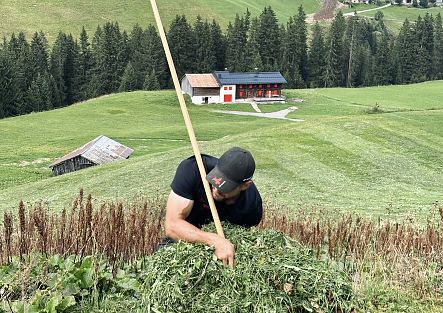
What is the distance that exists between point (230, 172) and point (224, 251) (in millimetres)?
676

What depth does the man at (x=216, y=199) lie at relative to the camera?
460cm

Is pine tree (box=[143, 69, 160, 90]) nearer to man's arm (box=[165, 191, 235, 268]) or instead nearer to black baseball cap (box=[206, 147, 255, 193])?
man's arm (box=[165, 191, 235, 268])

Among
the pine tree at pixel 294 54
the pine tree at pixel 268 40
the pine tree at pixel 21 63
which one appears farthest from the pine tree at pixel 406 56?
the pine tree at pixel 21 63

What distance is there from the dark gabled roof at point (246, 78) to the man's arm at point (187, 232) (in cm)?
7117

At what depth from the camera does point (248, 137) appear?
3203cm

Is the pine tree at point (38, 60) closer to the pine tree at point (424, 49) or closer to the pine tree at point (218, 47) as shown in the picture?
the pine tree at point (218, 47)

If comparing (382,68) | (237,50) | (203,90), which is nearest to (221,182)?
(203,90)

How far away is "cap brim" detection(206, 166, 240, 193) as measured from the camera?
461 centimetres

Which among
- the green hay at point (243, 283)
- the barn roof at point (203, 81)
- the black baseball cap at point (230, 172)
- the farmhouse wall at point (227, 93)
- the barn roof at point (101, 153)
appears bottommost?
the barn roof at point (101, 153)

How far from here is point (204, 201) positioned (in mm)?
5055

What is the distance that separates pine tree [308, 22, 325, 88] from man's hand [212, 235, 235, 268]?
9760 cm

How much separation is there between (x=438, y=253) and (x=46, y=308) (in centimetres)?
566

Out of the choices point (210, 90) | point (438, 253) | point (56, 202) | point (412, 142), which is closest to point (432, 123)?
point (412, 142)

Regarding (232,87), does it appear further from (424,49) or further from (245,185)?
(245,185)
